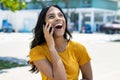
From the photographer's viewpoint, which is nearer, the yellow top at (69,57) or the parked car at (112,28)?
the yellow top at (69,57)

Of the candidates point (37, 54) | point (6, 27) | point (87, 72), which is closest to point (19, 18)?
point (6, 27)

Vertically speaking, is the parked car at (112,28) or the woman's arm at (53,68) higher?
the woman's arm at (53,68)

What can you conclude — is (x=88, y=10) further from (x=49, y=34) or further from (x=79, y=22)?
(x=49, y=34)

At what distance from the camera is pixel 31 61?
294cm

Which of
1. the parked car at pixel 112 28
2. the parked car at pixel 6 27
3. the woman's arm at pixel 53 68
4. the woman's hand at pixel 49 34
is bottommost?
the parked car at pixel 112 28

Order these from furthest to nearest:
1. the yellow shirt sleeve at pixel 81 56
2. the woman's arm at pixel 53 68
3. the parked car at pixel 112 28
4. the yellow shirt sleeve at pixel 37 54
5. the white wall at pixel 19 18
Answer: the parked car at pixel 112 28, the white wall at pixel 19 18, the yellow shirt sleeve at pixel 81 56, the yellow shirt sleeve at pixel 37 54, the woman's arm at pixel 53 68

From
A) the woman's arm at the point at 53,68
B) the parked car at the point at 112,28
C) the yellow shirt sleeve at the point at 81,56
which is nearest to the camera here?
the woman's arm at the point at 53,68

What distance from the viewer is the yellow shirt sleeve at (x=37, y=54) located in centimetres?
287

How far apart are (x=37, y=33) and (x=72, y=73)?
448 millimetres

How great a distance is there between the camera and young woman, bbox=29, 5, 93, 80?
281 cm

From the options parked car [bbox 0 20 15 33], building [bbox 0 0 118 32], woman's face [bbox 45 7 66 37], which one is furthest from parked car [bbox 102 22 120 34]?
woman's face [bbox 45 7 66 37]

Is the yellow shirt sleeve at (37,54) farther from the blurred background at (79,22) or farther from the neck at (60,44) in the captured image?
the blurred background at (79,22)

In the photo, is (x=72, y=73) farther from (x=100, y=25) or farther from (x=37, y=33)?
(x=100, y=25)

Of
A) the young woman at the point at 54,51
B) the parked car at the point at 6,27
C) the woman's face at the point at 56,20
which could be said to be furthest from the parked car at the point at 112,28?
the woman's face at the point at 56,20
